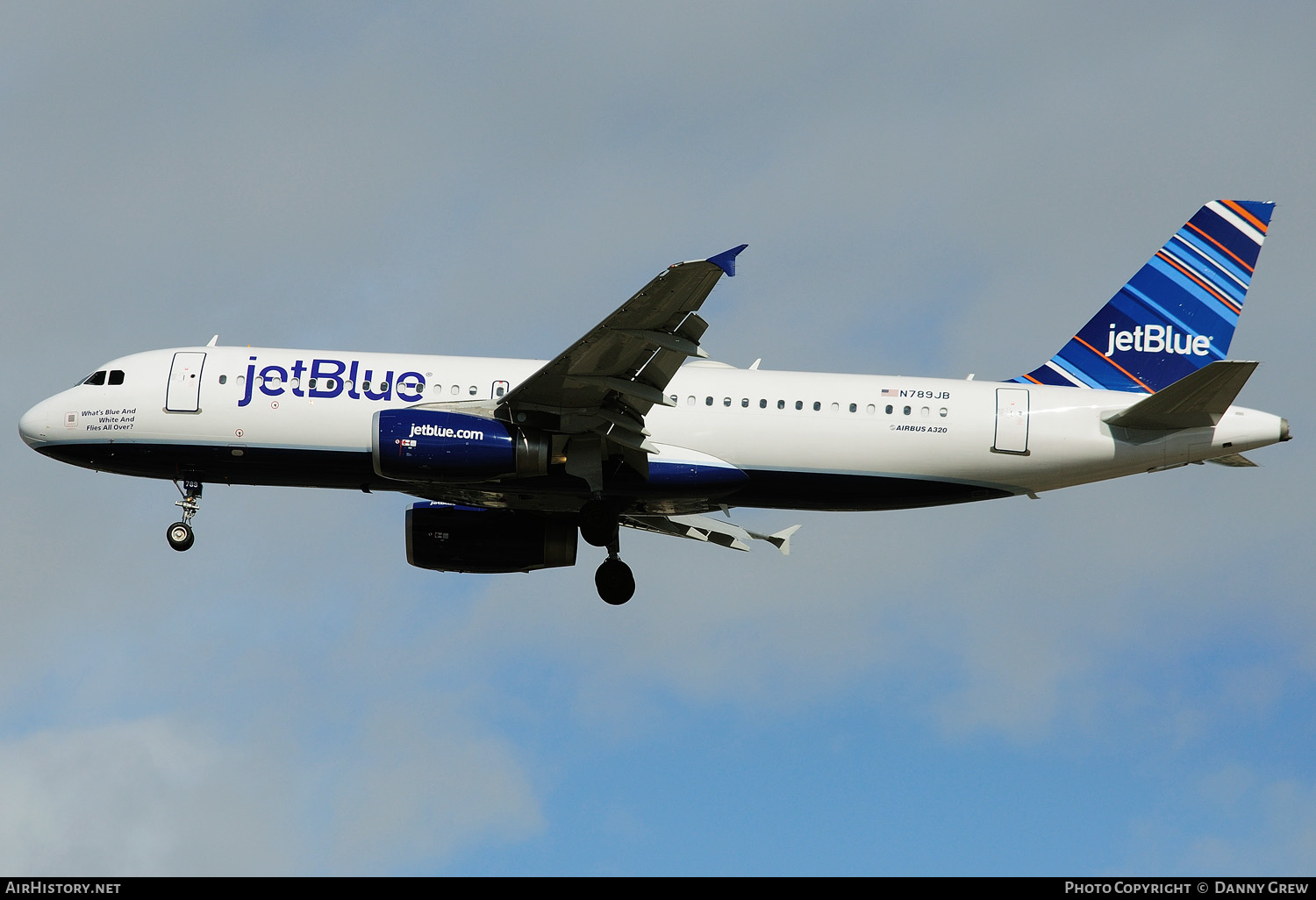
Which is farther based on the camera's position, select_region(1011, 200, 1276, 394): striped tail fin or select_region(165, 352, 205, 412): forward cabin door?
select_region(1011, 200, 1276, 394): striped tail fin

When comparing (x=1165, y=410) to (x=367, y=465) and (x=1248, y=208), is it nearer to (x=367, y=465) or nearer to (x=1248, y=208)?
(x=1248, y=208)

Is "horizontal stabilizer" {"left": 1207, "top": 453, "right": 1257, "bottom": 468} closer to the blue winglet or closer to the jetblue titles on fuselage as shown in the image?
the blue winglet

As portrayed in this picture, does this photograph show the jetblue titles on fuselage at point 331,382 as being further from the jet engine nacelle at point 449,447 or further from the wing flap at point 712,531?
the wing flap at point 712,531

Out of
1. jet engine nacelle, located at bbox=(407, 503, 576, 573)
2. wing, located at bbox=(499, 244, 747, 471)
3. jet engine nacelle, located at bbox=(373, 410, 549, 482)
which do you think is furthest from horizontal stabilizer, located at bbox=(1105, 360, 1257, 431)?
jet engine nacelle, located at bbox=(407, 503, 576, 573)

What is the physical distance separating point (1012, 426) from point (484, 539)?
12.3m

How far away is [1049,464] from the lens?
113 feet

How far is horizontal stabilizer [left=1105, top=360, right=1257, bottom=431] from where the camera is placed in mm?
31625

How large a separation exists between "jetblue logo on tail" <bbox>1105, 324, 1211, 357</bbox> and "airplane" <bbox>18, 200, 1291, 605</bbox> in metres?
1.77

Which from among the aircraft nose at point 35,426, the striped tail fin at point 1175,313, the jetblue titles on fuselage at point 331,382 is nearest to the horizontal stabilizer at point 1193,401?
the striped tail fin at point 1175,313

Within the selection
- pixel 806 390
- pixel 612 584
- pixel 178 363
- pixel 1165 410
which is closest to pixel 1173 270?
pixel 1165 410

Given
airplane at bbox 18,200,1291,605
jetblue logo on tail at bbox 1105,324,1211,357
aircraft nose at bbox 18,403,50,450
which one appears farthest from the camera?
jetblue logo on tail at bbox 1105,324,1211,357

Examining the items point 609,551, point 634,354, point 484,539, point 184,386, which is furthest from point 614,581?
point 184,386
